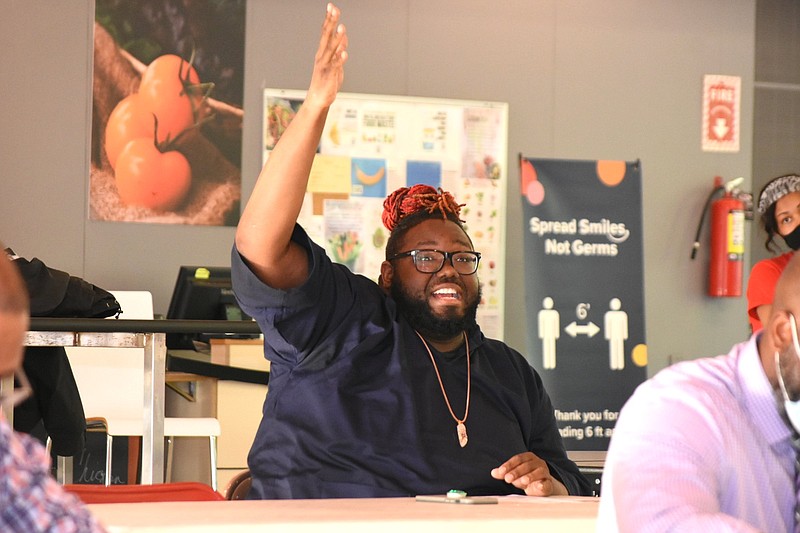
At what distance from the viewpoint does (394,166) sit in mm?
6375

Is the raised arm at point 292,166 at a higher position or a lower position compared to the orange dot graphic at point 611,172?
lower

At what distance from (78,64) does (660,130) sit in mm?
3692

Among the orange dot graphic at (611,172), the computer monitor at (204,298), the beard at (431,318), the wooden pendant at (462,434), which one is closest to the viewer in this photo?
the wooden pendant at (462,434)

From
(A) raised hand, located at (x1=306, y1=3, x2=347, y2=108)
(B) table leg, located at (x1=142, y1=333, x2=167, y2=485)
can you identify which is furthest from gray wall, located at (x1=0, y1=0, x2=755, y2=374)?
(A) raised hand, located at (x1=306, y1=3, x2=347, y2=108)

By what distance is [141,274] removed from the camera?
237 inches

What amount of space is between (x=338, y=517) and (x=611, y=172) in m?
5.05

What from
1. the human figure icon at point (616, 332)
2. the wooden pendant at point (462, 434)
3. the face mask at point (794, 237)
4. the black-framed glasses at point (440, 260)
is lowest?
the human figure icon at point (616, 332)

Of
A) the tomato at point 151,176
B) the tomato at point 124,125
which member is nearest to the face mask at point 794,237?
the tomato at point 151,176

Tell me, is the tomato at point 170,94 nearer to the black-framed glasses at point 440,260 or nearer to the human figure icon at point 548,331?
the human figure icon at point 548,331

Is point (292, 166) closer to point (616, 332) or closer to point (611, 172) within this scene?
point (616, 332)

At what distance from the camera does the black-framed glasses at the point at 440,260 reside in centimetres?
255

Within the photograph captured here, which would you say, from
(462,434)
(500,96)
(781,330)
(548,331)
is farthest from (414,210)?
(500,96)

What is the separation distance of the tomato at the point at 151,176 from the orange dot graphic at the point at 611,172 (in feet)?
8.01

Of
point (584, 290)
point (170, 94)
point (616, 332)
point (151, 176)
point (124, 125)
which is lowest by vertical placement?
point (616, 332)
